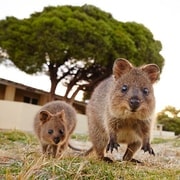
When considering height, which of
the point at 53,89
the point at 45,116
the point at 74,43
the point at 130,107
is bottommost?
the point at 45,116

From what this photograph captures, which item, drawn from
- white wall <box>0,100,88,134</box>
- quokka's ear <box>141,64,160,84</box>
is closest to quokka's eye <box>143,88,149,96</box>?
quokka's ear <box>141,64,160,84</box>

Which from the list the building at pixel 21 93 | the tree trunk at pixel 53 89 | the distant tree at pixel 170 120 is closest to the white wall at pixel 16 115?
the building at pixel 21 93

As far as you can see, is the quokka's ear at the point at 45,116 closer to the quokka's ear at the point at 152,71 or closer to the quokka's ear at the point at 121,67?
the quokka's ear at the point at 121,67

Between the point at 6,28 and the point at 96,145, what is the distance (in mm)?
26194

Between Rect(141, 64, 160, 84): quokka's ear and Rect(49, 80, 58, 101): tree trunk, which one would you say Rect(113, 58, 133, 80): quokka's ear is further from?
Rect(49, 80, 58, 101): tree trunk

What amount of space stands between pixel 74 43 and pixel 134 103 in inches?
951

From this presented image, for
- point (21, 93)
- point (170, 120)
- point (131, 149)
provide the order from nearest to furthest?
point (131, 149) < point (21, 93) < point (170, 120)

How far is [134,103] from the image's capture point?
4.77 metres

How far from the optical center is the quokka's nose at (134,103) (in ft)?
15.6

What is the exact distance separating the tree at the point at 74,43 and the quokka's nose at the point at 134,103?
23.4 metres

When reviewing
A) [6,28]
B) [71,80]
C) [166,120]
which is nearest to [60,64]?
[71,80]

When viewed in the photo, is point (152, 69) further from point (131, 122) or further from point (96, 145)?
point (96, 145)

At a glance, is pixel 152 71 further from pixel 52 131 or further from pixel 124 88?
pixel 52 131

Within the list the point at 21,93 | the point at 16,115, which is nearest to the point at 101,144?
the point at 16,115
